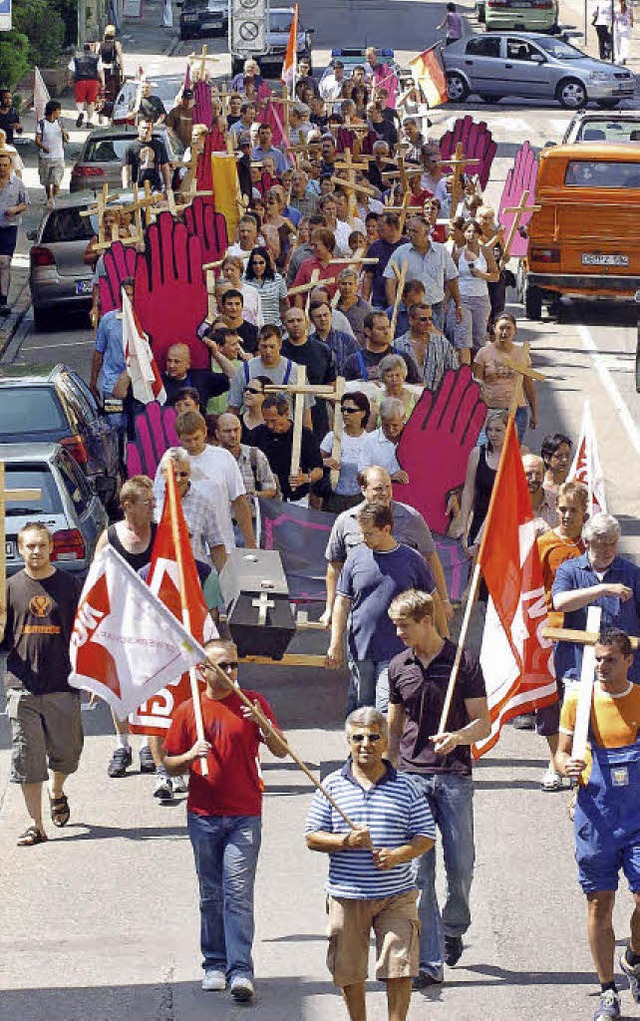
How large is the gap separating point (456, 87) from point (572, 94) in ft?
7.79

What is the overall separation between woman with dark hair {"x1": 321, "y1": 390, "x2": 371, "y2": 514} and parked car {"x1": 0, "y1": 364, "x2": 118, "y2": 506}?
1821 mm

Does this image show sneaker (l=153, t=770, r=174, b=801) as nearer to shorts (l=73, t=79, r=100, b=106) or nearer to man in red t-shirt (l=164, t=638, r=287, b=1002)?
man in red t-shirt (l=164, t=638, r=287, b=1002)

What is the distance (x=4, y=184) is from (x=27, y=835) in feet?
47.7

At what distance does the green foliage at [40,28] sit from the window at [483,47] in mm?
8085

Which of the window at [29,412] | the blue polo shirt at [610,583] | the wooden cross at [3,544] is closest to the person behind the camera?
the blue polo shirt at [610,583]

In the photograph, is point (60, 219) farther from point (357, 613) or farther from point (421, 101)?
point (357, 613)

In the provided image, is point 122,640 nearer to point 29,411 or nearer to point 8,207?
point 29,411

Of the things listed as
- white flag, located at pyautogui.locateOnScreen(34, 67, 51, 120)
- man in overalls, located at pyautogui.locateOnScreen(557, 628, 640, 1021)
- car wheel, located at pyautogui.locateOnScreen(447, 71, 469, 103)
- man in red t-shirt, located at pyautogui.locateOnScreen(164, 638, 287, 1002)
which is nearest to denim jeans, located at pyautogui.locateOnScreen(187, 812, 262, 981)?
man in red t-shirt, located at pyautogui.locateOnScreen(164, 638, 287, 1002)

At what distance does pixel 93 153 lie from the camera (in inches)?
1197

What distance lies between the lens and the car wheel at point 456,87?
47.7m

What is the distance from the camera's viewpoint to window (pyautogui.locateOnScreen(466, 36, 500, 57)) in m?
46.7

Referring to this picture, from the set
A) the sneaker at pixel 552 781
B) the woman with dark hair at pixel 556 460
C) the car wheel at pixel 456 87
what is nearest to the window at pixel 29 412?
the woman with dark hair at pixel 556 460

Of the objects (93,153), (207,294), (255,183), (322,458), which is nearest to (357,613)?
(322,458)

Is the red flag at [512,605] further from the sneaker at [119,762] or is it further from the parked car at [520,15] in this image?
the parked car at [520,15]
